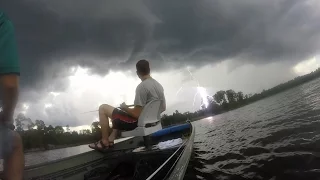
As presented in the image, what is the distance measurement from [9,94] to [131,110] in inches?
156

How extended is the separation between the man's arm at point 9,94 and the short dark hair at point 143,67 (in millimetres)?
3982

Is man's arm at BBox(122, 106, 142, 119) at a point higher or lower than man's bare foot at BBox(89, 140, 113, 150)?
higher

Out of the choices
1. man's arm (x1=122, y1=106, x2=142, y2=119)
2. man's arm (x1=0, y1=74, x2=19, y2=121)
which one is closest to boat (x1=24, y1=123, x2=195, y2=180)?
man's arm (x1=122, y1=106, x2=142, y2=119)

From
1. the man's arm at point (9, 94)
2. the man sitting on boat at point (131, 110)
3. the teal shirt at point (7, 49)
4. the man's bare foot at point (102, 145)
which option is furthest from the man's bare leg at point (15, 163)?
the man's bare foot at point (102, 145)

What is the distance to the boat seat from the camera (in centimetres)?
569

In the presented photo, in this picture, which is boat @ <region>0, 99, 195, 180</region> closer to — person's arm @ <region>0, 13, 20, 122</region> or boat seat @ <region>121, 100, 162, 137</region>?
boat seat @ <region>121, 100, 162, 137</region>

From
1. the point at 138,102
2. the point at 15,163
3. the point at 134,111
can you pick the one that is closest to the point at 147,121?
the point at 134,111

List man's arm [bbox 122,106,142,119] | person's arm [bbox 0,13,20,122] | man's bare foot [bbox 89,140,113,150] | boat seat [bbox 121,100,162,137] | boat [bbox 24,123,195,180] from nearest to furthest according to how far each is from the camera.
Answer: person's arm [bbox 0,13,20,122] < boat [bbox 24,123,195,180] < boat seat [bbox 121,100,162,137] < man's arm [bbox 122,106,142,119] < man's bare foot [bbox 89,140,113,150]

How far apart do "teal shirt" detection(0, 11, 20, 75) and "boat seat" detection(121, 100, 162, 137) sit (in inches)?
152

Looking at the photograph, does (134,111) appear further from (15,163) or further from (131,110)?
(15,163)

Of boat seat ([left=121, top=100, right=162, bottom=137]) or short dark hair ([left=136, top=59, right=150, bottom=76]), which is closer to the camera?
boat seat ([left=121, top=100, right=162, bottom=137])

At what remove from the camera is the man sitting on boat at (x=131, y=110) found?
19.0 feet

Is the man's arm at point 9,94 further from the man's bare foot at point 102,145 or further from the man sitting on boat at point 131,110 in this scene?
the man's bare foot at point 102,145

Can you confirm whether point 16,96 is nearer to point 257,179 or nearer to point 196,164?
point 257,179
